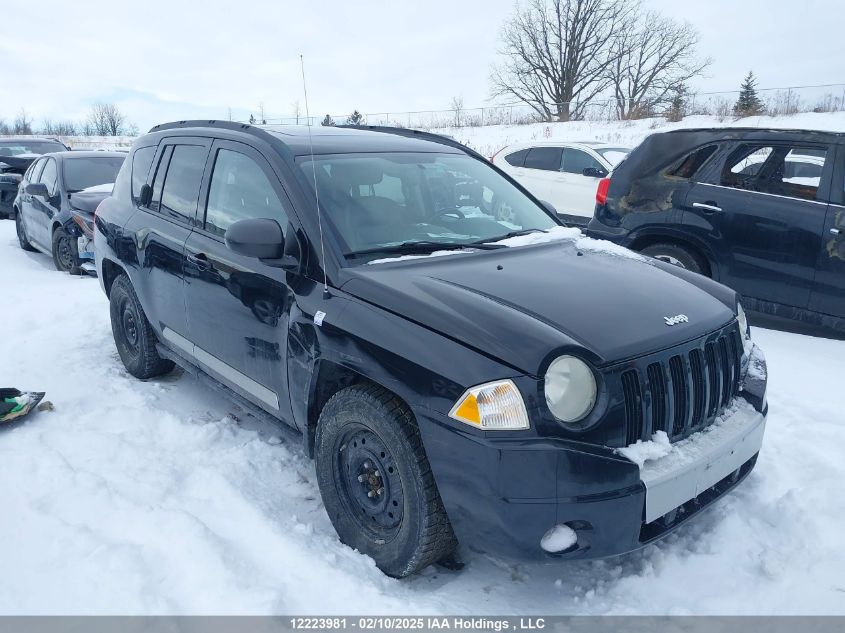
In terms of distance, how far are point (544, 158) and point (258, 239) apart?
28.2 ft

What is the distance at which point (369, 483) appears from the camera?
9.09 ft

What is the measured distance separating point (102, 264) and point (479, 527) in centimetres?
421

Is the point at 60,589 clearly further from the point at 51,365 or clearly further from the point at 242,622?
the point at 51,365

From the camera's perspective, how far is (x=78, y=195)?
8.67 meters

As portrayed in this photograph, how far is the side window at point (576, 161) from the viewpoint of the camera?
1017cm

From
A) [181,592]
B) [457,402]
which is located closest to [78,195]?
[181,592]

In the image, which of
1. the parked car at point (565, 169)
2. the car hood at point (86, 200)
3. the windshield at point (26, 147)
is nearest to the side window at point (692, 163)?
the parked car at point (565, 169)

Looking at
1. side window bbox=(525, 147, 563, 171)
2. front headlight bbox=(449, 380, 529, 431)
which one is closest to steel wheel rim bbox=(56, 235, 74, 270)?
side window bbox=(525, 147, 563, 171)

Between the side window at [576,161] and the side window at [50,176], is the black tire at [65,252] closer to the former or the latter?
the side window at [50,176]

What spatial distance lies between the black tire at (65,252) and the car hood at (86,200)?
43 cm

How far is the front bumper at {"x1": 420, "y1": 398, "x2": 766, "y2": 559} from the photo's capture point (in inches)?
87.6

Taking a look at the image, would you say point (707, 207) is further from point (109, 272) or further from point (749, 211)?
point (109, 272)

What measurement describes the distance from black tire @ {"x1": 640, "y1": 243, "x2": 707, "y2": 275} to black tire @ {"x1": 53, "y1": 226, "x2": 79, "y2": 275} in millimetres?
7288

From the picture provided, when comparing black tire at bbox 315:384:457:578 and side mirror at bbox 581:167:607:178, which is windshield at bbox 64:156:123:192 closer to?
side mirror at bbox 581:167:607:178
